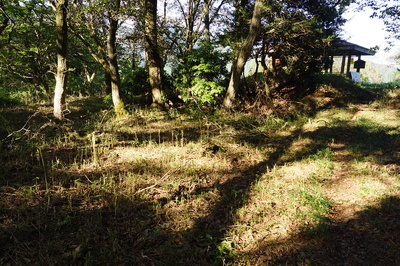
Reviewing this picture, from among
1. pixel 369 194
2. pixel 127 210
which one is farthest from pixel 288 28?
pixel 127 210

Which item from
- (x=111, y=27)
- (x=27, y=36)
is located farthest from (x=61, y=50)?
(x=27, y=36)

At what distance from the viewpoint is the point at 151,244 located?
3035 millimetres

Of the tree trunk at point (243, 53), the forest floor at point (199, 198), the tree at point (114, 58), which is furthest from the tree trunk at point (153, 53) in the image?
the tree trunk at point (243, 53)

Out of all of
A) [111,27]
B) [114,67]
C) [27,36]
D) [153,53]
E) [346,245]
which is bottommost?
[346,245]

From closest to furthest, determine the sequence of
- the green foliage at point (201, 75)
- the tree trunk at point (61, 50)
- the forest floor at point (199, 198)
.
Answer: the forest floor at point (199, 198)
the tree trunk at point (61, 50)
the green foliage at point (201, 75)

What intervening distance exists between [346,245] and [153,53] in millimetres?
9299

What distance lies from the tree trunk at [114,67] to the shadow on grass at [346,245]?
26.1 ft

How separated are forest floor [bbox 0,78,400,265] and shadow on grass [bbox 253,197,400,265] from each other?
0.05ft

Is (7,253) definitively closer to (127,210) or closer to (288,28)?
(127,210)

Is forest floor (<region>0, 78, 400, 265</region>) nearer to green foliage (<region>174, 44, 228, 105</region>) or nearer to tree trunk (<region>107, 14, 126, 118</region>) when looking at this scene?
tree trunk (<region>107, 14, 126, 118</region>)

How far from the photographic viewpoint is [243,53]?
30.8ft

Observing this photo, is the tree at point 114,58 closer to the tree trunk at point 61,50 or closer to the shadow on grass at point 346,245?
the tree trunk at point 61,50

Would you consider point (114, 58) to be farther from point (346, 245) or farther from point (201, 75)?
point (346, 245)

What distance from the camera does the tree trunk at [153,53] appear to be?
29.5ft
